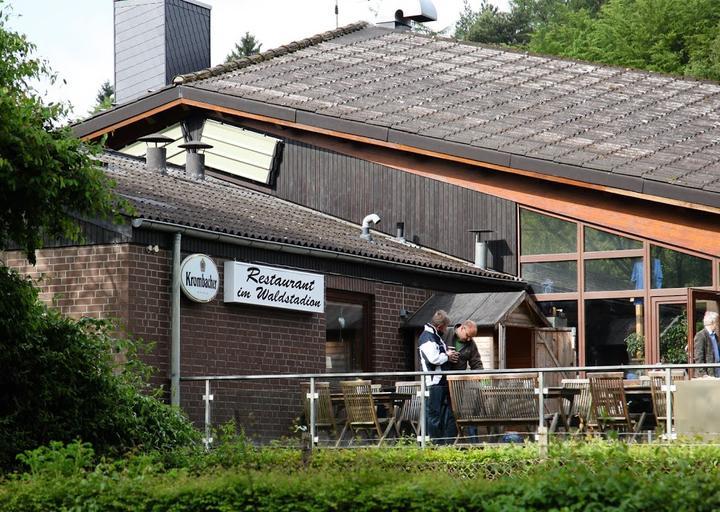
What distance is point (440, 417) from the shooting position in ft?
52.1

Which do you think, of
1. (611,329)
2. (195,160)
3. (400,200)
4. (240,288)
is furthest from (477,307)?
(195,160)

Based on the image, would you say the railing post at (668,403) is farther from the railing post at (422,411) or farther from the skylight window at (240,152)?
the skylight window at (240,152)

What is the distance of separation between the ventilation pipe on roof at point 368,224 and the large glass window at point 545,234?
234 centimetres

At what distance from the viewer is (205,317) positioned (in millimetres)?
17531

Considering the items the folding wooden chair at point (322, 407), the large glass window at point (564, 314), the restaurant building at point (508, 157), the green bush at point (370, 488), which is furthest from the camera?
the large glass window at point (564, 314)

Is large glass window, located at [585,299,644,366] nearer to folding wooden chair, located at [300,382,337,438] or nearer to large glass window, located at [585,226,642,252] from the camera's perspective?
large glass window, located at [585,226,642,252]

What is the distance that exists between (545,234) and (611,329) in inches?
71.4

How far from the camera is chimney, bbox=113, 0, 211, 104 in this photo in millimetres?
26469

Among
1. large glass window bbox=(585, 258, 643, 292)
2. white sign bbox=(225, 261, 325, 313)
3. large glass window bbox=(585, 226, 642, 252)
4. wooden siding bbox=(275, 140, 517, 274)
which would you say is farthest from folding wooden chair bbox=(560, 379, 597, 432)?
wooden siding bbox=(275, 140, 517, 274)

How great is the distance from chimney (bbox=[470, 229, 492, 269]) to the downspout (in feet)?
20.7

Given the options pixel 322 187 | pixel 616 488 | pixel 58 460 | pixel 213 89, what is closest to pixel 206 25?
pixel 213 89

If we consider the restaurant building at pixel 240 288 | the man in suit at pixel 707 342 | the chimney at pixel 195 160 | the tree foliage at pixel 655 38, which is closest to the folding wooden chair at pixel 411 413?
the restaurant building at pixel 240 288

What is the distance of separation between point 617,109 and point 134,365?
10.8 m

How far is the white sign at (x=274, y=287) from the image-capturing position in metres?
17.8
